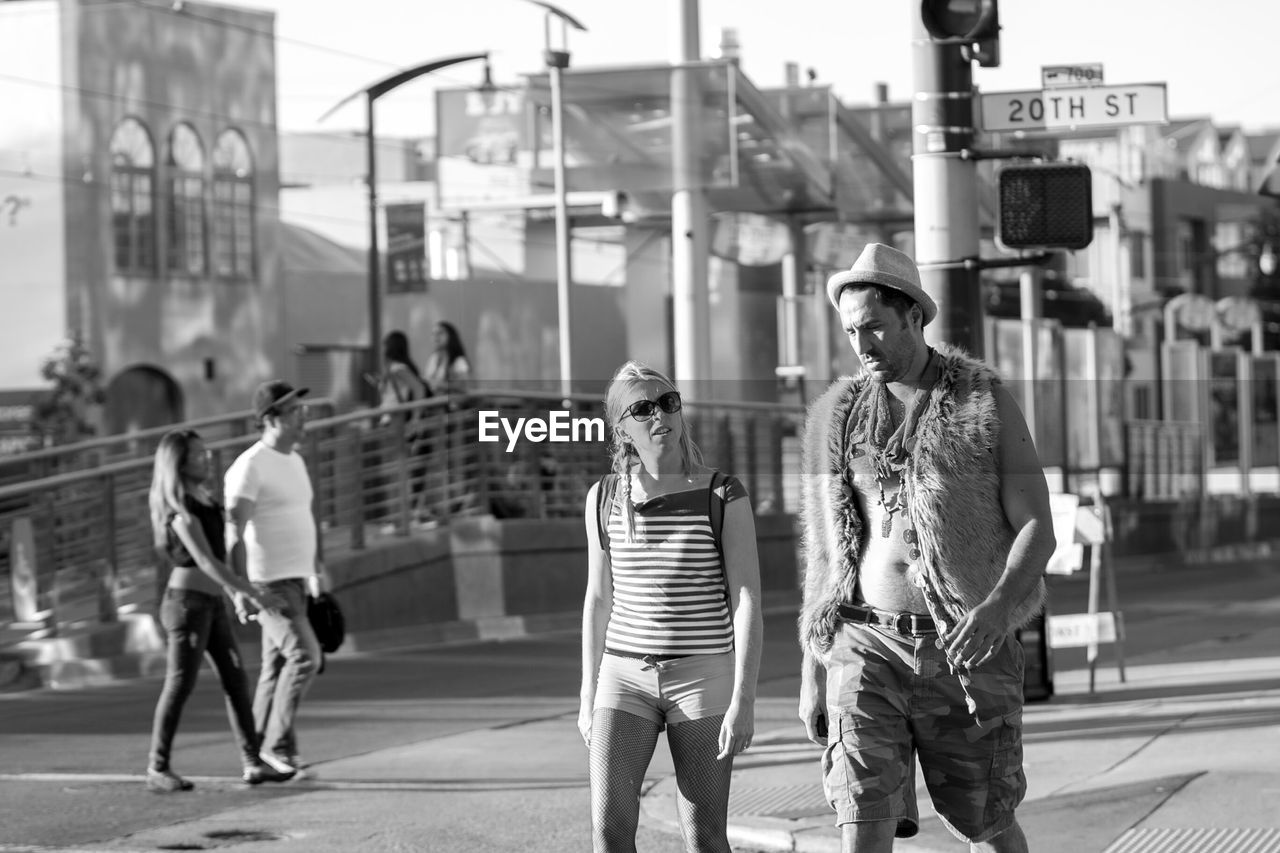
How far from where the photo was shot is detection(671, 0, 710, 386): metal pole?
19422mm

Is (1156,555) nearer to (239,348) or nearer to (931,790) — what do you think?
(239,348)

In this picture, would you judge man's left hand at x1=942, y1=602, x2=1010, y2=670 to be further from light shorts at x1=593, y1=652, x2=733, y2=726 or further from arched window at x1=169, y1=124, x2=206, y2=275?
arched window at x1=169, y1=124, x2=206, y2=275

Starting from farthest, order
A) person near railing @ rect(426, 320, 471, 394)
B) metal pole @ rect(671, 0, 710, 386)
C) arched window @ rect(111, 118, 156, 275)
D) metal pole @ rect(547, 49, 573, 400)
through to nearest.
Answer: arched window @ rect(111, 118, 156, 275) < metal pole @ rect(547, 49, 573, 400) < metal pole @ rect(671, 0, 710, 386) < person near railing @ rect(426, 320, 471, 394)

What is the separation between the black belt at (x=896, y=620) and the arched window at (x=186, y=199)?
32.9 meters

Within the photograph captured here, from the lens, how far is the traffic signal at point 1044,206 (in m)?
8.56

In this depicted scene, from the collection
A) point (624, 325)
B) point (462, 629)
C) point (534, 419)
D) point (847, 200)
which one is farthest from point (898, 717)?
point (624, 325)

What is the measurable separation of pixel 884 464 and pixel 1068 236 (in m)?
4.09

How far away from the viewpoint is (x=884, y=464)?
15.9 ft

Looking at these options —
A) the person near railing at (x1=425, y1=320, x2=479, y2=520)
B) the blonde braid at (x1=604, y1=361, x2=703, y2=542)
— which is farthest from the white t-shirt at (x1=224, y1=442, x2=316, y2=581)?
the person near railing at (x1=425, y1=320, x2=479, y2=520)

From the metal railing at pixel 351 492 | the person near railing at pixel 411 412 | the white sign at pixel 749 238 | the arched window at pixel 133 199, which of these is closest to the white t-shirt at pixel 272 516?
the metal railing at pixel 351 492

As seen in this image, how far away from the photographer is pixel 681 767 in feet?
17.5

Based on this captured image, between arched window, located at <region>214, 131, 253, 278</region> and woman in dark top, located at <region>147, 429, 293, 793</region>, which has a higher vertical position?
arched window, located at <region>214, 131, 253, 278</region>

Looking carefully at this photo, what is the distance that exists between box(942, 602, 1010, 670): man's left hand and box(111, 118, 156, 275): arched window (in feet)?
105

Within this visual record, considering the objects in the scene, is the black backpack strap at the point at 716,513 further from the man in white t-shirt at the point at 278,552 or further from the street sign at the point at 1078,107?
the street sign at the point at 1078,107
